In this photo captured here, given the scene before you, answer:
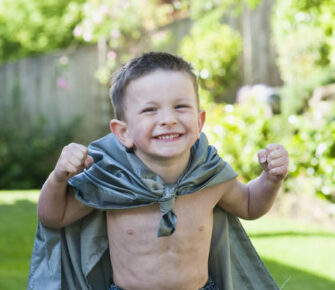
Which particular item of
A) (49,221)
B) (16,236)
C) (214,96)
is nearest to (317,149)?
(16,236)

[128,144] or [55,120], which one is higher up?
[128,144]

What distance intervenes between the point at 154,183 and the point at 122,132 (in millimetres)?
271

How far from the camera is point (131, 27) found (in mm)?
10422

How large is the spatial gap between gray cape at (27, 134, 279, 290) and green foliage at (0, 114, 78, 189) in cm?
788

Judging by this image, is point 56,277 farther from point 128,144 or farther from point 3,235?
Answer: point 3,235


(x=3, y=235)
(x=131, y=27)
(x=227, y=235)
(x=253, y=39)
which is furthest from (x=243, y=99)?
(x=227, y=235)

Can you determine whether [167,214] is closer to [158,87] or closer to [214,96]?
[158,87]

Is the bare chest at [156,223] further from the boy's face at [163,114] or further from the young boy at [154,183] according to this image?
the boy's face at [163,114]

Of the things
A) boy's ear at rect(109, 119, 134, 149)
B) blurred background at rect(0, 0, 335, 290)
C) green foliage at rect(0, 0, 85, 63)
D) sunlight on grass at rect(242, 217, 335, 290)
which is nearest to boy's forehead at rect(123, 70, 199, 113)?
boy's ear at rect(109, 119, 134, 149)

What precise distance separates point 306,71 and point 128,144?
6.98 meters

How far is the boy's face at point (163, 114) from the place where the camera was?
2.14m

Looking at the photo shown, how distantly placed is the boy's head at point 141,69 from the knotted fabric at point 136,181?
18cm

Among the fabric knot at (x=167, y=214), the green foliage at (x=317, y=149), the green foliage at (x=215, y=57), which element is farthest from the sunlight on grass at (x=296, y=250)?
the green foliage at (x=215, y=57)

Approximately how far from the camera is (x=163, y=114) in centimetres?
213
